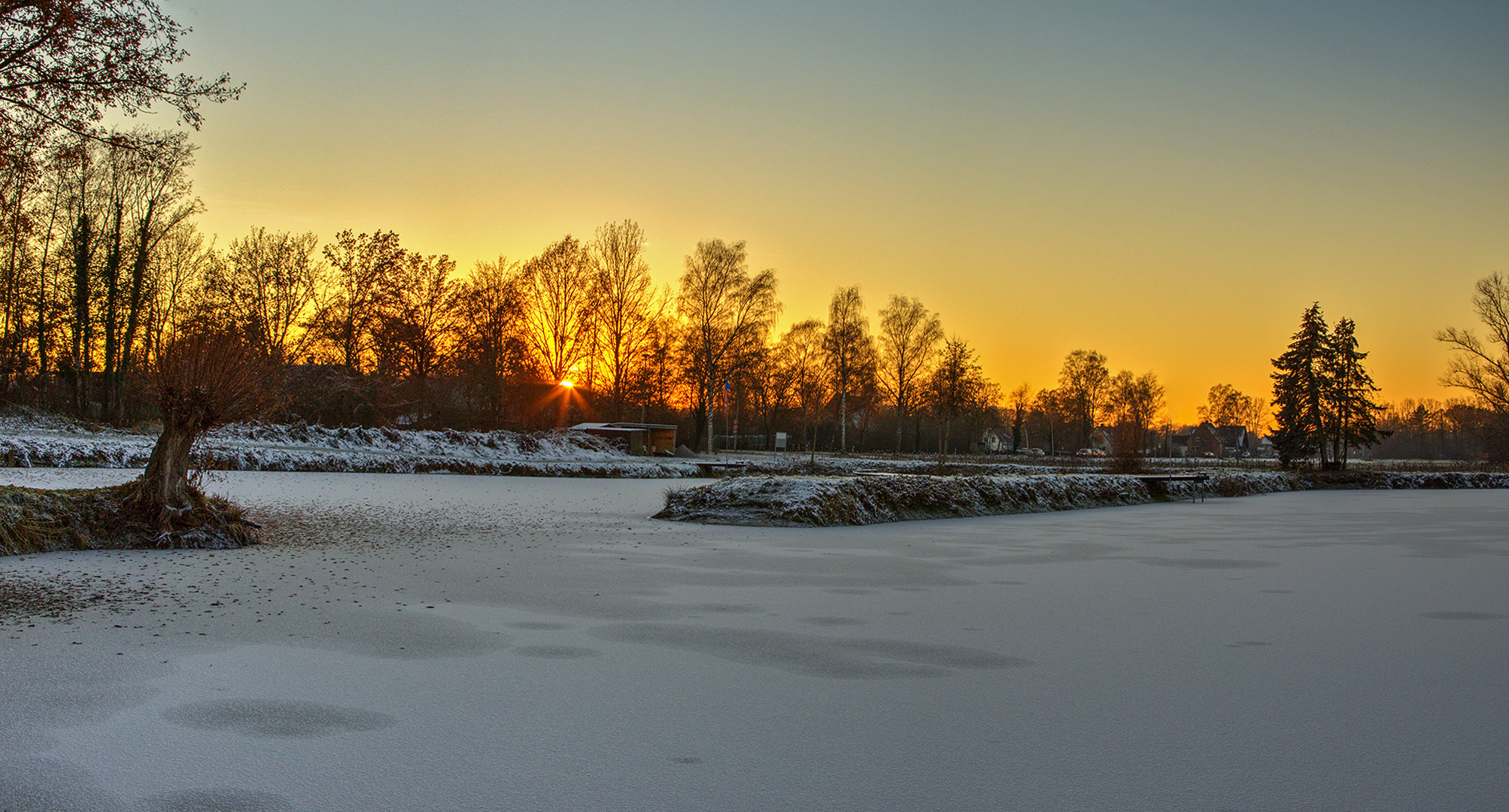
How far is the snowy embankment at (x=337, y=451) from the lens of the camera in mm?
17516

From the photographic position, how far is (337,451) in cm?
2269

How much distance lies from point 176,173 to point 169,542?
2774cm

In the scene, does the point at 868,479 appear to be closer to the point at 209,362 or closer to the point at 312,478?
the point at 209,362

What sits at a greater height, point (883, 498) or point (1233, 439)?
point (1233, 439)

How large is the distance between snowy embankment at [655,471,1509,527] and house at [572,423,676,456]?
18626 millimetres

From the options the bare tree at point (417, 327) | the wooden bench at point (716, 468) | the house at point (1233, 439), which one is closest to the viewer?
the wooden bench at point (716, 468)

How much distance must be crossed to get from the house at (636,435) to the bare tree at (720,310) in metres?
3.82

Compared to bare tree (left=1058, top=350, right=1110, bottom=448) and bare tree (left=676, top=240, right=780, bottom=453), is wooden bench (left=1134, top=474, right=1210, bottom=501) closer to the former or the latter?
bare tree (left=676, top=240, right=780, bottom=453)

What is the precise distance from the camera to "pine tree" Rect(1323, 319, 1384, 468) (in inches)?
1569

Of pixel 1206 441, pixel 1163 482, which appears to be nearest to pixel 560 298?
pixel 1163 482

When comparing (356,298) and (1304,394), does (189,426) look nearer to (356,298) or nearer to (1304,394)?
(356,298)

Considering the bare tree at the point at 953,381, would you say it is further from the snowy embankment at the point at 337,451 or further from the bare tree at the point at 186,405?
the bare tree at the point at 186,405

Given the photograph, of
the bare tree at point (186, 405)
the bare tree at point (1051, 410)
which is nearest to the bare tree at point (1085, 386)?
the bare tree at point (1051, 410)

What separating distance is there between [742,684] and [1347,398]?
151 feet
